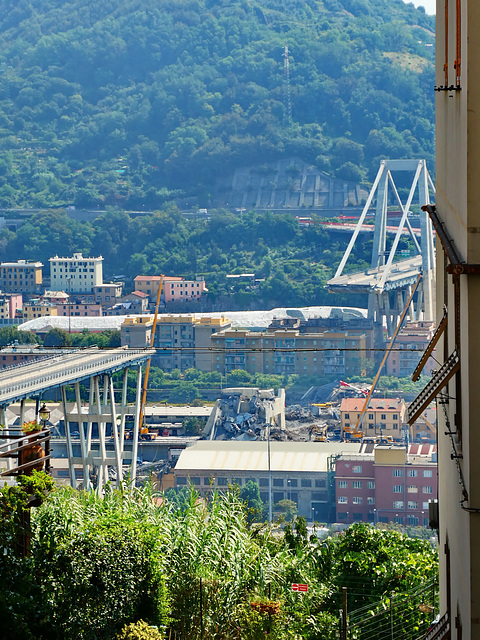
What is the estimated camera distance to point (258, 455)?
1011 inches

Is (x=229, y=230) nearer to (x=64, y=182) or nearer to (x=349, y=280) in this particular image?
(x=349, y=280)

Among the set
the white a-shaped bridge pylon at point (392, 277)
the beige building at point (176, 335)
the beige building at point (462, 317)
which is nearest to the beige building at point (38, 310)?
the beige building at point (176, 335)

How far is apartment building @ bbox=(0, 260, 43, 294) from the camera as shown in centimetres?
4109

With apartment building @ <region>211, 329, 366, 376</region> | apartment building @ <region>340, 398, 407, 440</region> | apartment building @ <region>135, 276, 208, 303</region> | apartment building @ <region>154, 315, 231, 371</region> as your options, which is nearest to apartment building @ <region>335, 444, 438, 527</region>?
apartment building @ <region>340, 398, 407, 440</region>

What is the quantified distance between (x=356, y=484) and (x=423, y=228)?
58.8 ft

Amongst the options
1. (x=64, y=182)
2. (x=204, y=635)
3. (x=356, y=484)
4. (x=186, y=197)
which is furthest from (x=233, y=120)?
(x=204, y=635)

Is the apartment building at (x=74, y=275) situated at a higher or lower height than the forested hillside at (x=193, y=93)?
lower

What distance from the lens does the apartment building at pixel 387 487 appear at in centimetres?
2169

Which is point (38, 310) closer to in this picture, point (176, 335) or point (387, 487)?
point (176, 335)

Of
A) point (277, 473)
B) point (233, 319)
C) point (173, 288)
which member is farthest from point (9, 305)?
point (277, 473)

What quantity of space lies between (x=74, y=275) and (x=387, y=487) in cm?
2216

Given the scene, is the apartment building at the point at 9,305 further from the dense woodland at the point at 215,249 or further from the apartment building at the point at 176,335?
the apartment building at the point at 176,335

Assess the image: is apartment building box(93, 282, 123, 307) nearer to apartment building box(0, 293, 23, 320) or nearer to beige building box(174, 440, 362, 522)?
apartment building box(0, 293, 23, 320)

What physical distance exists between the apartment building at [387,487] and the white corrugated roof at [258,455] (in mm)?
1406
